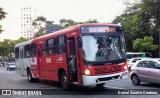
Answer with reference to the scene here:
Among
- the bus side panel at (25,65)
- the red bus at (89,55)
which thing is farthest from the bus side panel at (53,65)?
the bus side panel at (25,65)

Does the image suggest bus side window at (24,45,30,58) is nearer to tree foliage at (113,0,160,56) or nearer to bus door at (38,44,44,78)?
bus door at (38,44,44,78)

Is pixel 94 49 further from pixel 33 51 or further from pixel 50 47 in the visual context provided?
pixel 33 51

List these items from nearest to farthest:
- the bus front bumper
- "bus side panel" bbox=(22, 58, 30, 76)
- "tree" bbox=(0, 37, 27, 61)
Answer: the bus front bumper, "bus side panel" bbox=(22, 58, 30, 76), "tree" bbox=(0, 37, 27, 61)

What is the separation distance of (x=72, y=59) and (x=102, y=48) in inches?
64.9

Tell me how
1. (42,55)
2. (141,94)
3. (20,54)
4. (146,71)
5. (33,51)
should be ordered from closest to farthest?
(141,94) < (146,71) < (42,55) < (33,51) < (20,54)

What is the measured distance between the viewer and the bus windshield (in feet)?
37.7

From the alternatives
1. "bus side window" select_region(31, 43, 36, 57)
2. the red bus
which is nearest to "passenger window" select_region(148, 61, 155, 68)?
the red bus

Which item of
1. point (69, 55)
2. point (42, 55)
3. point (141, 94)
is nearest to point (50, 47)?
point (42, 55)

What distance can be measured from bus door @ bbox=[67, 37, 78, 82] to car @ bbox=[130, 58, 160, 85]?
3.82 meters

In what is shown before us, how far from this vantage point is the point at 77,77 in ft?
39.6

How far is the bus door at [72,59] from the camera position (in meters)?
12.3

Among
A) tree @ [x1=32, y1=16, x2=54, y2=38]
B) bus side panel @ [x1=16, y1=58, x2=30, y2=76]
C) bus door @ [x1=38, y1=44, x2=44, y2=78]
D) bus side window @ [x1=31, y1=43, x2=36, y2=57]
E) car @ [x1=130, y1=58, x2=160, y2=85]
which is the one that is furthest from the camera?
tree @ [x1=32, y1=16, x2=54, y2=38]

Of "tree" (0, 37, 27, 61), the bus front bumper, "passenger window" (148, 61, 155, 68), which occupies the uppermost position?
"tree" (0, 37, 27, 61)

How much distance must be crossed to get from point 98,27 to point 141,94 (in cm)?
345
